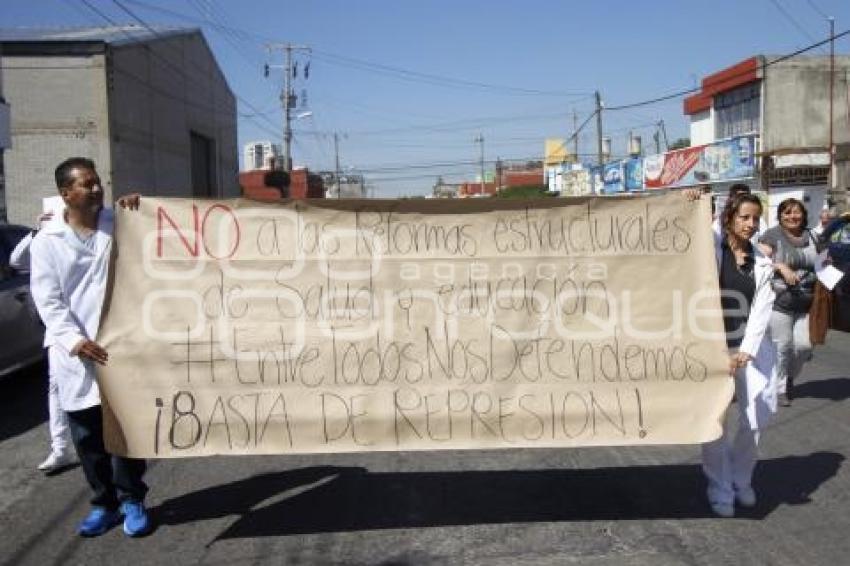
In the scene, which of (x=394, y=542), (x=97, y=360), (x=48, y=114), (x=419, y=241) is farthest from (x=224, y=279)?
(x=48, y=114)

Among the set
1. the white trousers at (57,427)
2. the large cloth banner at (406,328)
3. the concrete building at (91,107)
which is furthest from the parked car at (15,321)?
the concrete building at (91,107)

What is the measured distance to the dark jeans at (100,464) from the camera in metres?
4.36

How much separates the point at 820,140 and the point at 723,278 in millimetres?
31307

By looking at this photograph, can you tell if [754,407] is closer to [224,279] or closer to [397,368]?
[397,368]

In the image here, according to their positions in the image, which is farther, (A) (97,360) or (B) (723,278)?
(B) (723,278)

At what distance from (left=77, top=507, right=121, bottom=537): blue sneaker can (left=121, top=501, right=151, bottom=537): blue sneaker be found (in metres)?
0.08

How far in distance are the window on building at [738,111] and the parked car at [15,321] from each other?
2945 centimetres

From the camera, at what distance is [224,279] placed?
171 inches

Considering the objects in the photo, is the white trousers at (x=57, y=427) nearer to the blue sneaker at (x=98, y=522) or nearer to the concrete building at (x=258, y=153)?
the blue sneaker at (x=98, y=522)

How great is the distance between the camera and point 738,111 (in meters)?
34.8

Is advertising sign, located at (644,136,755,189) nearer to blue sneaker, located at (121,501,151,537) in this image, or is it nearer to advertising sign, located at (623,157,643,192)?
advertising sign, located at (623,157,643,192)

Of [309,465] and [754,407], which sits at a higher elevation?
[754,407]

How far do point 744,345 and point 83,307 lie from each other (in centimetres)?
327

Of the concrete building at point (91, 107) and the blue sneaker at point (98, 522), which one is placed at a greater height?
the concrete building at point (91, 107)
